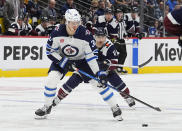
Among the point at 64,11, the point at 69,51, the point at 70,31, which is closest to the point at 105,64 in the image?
the point at 69,51

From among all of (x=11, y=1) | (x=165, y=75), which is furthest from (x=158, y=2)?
(x=11, y=1)

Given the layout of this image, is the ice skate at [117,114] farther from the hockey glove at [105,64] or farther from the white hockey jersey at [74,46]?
the hockey glove at [105,64]

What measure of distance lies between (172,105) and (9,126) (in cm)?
303

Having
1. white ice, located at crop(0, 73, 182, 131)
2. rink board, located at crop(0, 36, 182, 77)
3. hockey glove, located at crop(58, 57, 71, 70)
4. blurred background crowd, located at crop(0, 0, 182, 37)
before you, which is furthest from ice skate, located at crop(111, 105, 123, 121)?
blurred background crowd, located at crop(0, 0, 182, 37)

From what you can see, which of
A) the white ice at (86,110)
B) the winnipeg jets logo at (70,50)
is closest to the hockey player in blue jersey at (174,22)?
the white ice at (86,110)

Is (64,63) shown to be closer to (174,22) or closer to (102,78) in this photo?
(102,78)

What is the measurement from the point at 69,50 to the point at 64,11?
26.4ft

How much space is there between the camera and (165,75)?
14547mm

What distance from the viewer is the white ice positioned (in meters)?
6.22

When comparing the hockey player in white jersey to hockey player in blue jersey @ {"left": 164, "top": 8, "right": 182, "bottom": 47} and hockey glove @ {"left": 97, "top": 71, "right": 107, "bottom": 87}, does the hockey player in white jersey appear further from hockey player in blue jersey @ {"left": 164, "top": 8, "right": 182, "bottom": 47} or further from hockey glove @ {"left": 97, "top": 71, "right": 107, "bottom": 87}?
hockey player in blue jersey @ {"left": 164, "top": 8, "right": 182, "bottom": 47}

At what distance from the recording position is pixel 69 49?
6.66 m

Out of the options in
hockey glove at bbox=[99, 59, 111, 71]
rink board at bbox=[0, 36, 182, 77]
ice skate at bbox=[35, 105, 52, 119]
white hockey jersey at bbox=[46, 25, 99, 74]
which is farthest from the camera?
rink board at bbox=[0, 36, 182, 77]

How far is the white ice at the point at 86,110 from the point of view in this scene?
6.22 m

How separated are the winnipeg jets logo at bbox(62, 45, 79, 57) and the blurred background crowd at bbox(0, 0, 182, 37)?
6790 millimetres
